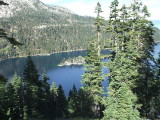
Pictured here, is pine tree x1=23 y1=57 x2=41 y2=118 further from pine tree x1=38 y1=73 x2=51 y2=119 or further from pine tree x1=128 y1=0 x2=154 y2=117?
pine tree x1=128 y1=0 x2=154 y2=117

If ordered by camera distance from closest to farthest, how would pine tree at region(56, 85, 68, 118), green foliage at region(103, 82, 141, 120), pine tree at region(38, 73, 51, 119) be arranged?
green foliage at region(103, 82, 141, 120), pine tree at region(38, 73, 51, 119), pine tree at region(56, 85, 68, 118)

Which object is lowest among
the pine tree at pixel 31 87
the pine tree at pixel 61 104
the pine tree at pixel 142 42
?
the pine tree at pixel 61 104

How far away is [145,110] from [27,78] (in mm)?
20821

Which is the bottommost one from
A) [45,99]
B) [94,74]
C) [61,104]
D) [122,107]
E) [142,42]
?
[61,104]

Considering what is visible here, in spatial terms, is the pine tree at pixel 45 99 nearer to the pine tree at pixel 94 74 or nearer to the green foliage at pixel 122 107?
the pine tree at pixel 94 74

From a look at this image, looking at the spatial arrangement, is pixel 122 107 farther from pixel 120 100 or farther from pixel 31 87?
pixel 31 87

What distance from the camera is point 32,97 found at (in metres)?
34.9

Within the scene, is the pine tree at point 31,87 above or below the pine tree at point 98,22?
below

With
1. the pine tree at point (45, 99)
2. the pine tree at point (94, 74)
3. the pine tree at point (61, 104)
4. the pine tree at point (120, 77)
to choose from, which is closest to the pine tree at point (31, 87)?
the pine tree at point (45, 99)

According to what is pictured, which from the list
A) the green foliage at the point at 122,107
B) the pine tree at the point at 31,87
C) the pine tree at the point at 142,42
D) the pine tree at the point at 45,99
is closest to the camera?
the green foliage at the point at 122,107

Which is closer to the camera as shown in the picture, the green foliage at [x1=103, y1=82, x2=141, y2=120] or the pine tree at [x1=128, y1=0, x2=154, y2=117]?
the green foliage at [x1=103, y1=82, x2=141, y2=120]

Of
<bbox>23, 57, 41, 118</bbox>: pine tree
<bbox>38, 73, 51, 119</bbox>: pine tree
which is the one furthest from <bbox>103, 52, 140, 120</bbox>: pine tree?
<bbox>38, 73, 51, 119</bbox>: pine tree

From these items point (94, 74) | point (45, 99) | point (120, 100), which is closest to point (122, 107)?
point (120, 100)

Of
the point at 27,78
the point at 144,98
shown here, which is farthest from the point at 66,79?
the point at 144,98
